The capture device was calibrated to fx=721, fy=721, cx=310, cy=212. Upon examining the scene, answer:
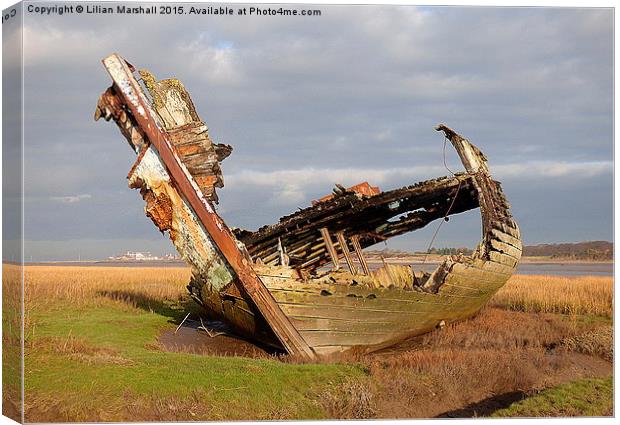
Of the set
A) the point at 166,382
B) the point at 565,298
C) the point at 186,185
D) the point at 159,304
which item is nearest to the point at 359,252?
the point at 186,185

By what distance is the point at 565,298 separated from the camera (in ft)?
55.9

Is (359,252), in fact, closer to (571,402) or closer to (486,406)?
(486,406)

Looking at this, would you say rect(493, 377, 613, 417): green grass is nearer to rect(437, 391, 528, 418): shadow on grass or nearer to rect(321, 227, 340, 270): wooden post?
rect(437, 391, 528, 418): shadow on grass

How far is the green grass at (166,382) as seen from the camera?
9.11 meters

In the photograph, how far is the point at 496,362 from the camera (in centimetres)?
1073

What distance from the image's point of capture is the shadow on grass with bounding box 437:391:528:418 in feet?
31.4

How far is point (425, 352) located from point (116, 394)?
497 centimetres

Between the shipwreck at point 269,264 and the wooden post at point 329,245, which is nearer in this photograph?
the shipwreck at point 269,264

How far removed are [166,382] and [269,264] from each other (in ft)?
8.92

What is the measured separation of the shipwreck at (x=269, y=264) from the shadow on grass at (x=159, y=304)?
137 inches

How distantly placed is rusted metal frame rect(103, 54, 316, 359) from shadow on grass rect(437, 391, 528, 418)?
9.65 ft

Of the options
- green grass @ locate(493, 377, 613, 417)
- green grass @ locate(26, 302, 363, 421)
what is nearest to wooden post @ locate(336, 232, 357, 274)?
green grass @ locate(26, 302, 363, 421)

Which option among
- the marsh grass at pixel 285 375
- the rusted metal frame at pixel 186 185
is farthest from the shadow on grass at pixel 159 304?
the rusted metal frame at pixel 186 185

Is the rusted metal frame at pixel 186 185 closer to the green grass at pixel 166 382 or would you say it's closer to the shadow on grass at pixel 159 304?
the green grass at pixel 166 382
